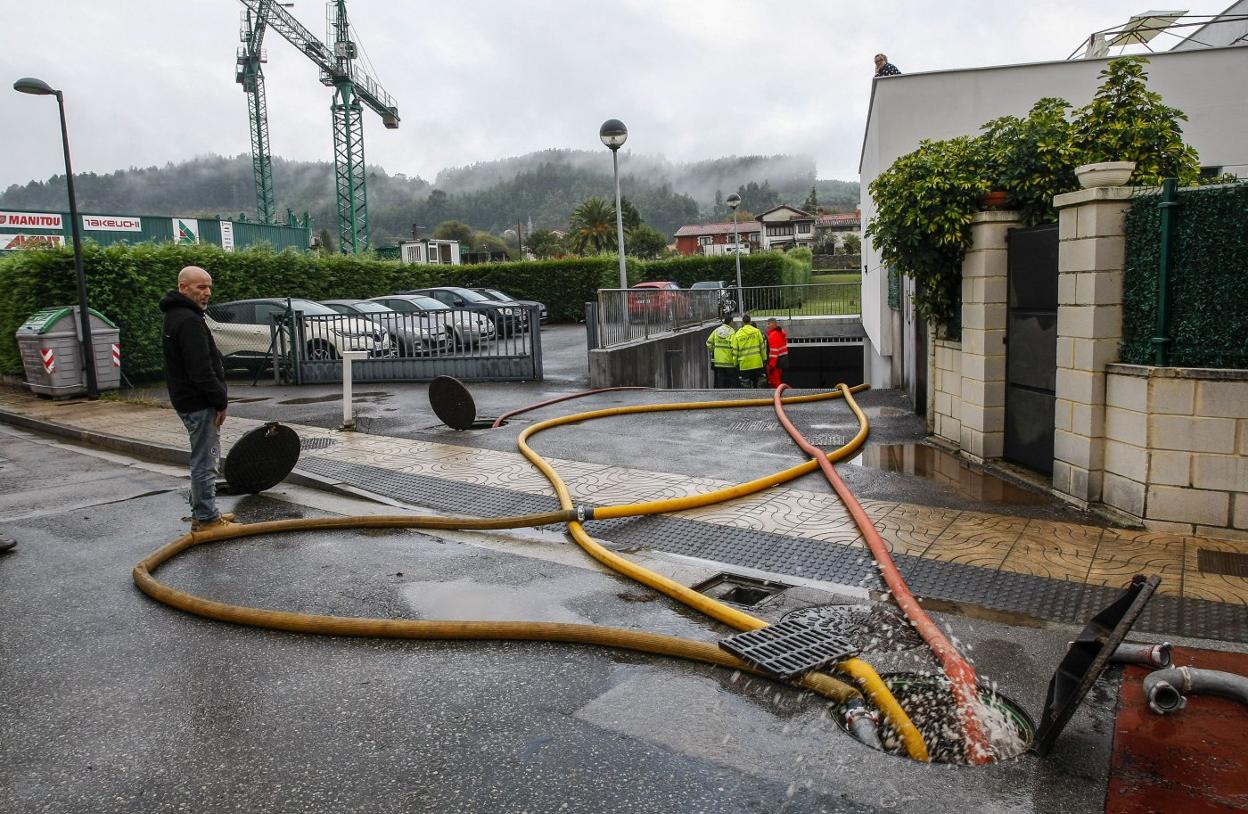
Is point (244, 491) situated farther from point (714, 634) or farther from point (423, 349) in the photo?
point (423, 349)

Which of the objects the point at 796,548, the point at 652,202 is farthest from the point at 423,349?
the point at 652,202

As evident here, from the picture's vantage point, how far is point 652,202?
183875 mm

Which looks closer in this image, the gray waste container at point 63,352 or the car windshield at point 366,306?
the gray waste container at point 63,352

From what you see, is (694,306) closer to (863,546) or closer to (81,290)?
(81,290)

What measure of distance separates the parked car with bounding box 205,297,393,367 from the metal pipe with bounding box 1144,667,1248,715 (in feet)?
45.9

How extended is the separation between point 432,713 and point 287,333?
1381 centimetres

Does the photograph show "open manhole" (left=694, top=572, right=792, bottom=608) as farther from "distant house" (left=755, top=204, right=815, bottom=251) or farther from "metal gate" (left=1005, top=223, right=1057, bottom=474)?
"distant house" (left=755, top=204, right=815, bottom=251)

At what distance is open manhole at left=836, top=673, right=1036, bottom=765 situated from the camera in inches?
125

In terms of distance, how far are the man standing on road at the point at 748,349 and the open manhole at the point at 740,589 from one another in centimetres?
959

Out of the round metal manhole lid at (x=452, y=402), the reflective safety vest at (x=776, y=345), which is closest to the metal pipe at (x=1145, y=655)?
the round metal manhole lid at (x=452, y=402)

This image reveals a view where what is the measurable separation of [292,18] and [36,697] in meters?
72.2

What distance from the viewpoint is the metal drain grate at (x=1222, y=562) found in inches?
191

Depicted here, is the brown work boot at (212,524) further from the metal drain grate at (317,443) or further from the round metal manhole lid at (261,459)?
the metal drain grate at (317,443)

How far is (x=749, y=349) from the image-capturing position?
14.5m
